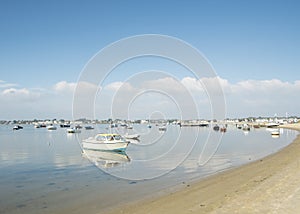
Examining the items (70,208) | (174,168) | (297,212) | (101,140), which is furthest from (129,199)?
(101,140)

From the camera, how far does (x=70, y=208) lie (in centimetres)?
1631

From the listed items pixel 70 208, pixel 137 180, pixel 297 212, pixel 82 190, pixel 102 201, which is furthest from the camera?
pixel 137 180

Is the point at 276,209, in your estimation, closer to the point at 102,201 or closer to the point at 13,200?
the point at 102,201

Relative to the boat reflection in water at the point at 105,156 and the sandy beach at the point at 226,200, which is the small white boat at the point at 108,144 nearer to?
the boat reflection in water at the point at 105,156

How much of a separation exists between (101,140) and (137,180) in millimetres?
23586

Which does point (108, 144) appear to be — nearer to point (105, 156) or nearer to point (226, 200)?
point (105, 156)

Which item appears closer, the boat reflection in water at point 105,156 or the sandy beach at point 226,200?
the sandy beach at point 226,200

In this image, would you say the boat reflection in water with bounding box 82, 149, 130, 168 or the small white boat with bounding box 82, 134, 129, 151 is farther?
the small white boat with bounding box 82, 134, 129, 151

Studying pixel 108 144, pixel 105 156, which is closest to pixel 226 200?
pixel 105 156

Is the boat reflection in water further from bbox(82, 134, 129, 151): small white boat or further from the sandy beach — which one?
the sandy beach

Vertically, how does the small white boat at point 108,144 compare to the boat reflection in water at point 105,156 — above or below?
above

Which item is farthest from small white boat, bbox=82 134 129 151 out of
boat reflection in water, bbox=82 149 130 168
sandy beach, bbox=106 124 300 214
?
sandy beach, bbox=106 124 300 214

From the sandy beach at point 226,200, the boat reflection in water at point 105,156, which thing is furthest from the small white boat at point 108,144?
the sandy beach at point 226,200

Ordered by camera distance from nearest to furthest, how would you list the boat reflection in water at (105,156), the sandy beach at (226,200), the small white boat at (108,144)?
the sandy beach at (226,200) < the boat reflection in water at (105,156) < the small white boat at (108,144)
